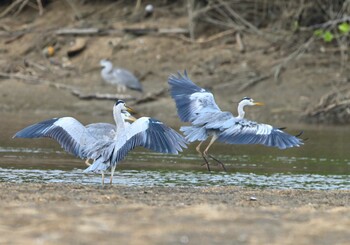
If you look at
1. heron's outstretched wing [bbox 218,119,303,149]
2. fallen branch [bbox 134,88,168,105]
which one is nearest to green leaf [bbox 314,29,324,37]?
fallen branch [bbox 134,88,168,105]

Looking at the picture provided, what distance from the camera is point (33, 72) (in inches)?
817

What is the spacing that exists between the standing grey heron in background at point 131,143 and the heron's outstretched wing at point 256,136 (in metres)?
0.95

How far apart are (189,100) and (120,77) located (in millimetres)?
6813

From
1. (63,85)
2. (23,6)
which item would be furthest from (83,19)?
(63,85)

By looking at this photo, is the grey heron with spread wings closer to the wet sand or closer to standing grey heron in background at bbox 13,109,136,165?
standing grey heron in background at bbox 13,109,136,165

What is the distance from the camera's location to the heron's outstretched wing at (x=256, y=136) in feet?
36.2

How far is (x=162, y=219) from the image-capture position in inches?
263

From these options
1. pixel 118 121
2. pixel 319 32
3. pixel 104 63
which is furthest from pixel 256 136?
pixel 104 63

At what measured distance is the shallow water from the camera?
11.1 metres

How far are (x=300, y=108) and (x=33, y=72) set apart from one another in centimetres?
582

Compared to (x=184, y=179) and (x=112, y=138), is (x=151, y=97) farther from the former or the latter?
(x=112, y=138)

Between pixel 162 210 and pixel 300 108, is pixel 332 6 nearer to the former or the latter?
pixel 300 108

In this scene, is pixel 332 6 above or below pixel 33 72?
above

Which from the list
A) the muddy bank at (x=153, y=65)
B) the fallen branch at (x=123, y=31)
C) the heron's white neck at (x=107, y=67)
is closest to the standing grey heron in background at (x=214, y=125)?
the muddy bank at (x=153, y=65)
